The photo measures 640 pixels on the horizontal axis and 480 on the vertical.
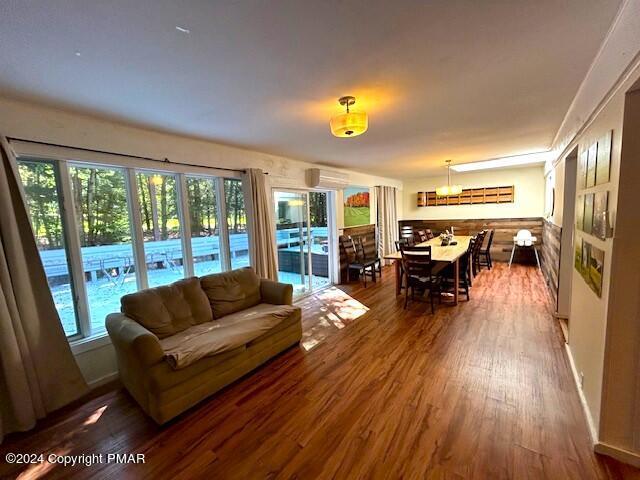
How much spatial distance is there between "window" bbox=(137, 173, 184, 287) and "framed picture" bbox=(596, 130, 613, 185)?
376cm

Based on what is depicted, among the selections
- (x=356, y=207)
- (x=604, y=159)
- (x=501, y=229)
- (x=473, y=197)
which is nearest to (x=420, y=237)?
(x=356, y=207)

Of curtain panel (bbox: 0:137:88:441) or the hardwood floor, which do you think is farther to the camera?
curtain panel (bbox: 0:137:88:441)

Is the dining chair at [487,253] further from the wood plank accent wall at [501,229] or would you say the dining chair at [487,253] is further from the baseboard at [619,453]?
the baseboard at [619,453]

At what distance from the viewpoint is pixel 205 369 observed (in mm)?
2219

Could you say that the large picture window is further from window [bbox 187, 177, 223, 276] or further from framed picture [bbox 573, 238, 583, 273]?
framed picture [bbox 573, 238, 583, 273]

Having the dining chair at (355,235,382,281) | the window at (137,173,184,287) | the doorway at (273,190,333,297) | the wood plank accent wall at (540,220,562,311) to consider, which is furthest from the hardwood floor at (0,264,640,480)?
the dining chair at (355,235,382,281)

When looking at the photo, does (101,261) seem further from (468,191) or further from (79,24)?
(468,191)

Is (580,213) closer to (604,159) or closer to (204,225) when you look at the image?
(604,159)

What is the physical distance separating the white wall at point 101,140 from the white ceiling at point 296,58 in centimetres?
20

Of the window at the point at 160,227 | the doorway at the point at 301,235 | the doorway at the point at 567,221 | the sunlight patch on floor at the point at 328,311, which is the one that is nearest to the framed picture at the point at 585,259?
the doorway at the point at 567,221

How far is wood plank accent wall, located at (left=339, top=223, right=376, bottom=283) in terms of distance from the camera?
5848mm

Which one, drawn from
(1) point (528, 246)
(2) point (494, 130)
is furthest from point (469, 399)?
(1) point (528, 246)

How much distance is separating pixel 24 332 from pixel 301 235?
3601 millimetres

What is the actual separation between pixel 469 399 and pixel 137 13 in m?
3.12
